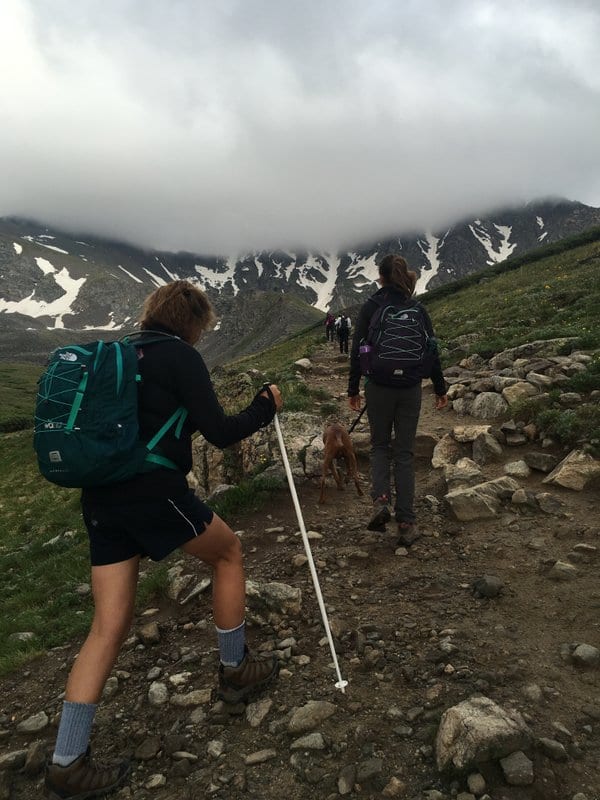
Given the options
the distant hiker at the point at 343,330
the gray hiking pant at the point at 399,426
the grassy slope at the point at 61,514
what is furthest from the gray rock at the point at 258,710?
the distant hiker at the point at 343,330

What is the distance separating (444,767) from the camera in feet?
9.86

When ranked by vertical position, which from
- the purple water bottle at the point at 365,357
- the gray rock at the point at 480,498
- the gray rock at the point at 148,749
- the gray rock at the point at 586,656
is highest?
the purple water bottle at the point at 365,357

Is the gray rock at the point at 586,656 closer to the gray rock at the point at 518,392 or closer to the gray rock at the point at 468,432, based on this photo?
the gray rock at the point at 468,432

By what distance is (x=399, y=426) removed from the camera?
21.7 ft

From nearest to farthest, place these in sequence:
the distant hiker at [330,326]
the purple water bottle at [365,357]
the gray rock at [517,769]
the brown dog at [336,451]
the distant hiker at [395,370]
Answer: the gray rock at [517,769] → the distant hiker at [395,370] → the purple water bottle at [365,357] → the brown dog at [336,451] → the distant hiker at [330,326]

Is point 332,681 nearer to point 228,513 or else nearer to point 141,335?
point 141,335

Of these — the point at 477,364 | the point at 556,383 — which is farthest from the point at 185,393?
the point at 477,364

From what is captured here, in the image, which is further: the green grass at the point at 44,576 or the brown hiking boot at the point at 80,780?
the green grass at the point at 44,576

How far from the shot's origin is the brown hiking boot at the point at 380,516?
259 inches

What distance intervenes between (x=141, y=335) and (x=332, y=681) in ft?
11.0

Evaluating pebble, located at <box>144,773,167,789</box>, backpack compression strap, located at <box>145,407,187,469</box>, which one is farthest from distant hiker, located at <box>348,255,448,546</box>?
pebble, located at <box>144,773,167,789</box>

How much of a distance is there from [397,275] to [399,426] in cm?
208

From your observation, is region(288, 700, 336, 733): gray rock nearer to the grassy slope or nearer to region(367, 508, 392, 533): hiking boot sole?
region(367, 508, 392, 533): hiking boot sole

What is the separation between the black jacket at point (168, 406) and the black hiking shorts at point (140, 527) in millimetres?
75
